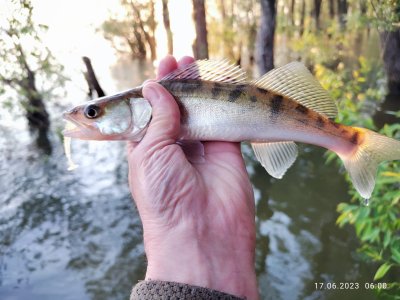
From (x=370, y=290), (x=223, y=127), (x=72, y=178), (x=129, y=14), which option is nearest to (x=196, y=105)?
(x=223, y=127)

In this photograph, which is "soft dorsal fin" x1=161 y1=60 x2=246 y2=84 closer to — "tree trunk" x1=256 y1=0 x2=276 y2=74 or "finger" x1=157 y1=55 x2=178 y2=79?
"finger" x1=157 y1=55 x2=178 y2=79

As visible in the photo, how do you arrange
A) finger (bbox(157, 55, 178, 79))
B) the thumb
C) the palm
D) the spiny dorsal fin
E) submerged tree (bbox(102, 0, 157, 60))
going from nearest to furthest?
the palm → the thumb → the spiny dorsal fin → finger (bbox(157, 55, 178, 79)) → submerged tree (bbox(102, 0, 157, 60))

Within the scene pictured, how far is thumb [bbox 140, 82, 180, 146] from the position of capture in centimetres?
265

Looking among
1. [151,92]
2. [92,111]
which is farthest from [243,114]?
[92,111]

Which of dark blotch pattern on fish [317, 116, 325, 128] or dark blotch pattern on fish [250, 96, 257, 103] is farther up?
dark blotch pattern on fish [250, 96, 257, 103]

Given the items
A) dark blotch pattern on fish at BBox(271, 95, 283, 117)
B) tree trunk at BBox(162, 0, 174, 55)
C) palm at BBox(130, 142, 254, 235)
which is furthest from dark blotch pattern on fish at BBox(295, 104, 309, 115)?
tree trunk at BBox(162, 0, 174, 55)

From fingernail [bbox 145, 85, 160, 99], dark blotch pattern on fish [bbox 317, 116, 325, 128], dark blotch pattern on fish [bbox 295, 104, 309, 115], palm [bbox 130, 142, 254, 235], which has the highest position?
fingernail [bbox 145, 85, 160, 99]

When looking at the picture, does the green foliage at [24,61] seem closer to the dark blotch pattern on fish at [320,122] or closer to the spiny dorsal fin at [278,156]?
the spiny dorsal fin at [278,156]

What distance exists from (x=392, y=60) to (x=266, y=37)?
407 centimetres

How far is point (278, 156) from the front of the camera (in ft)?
10.0

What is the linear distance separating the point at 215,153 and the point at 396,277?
14.5 ft

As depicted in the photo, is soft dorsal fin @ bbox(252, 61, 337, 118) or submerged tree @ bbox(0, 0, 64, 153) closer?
soft dorsal fin @ bbox(252, 61, 337, 118)

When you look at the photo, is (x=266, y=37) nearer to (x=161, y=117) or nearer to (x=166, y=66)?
(x=166, y=66)

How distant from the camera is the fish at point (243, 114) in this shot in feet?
9.07
